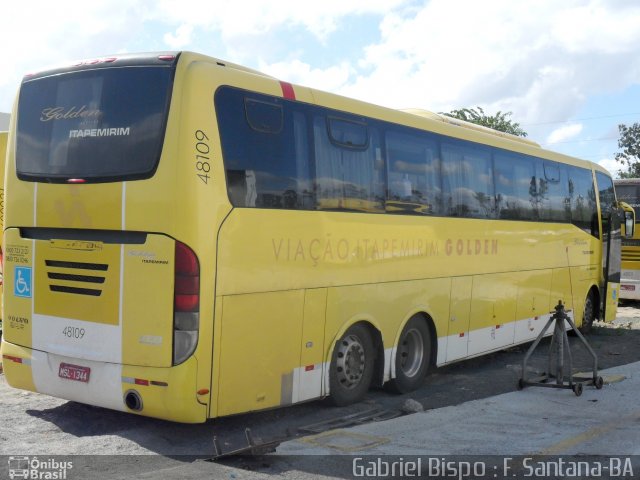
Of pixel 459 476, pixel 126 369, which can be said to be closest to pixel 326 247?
pixel 126 369

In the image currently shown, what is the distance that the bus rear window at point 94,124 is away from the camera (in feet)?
22.0

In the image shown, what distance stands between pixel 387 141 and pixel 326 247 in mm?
1856

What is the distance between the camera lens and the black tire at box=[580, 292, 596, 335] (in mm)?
15609

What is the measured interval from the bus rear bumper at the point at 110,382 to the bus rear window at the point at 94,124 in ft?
5.63

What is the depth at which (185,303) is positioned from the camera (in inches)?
254

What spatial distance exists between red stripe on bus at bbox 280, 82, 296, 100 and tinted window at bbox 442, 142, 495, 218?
124 inches

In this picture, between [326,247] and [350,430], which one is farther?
[326,247]

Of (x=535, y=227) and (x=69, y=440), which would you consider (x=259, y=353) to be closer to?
(x=69, y=440)

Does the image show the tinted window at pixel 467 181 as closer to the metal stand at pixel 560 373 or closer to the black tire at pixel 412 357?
the black tire at pixel 412 357

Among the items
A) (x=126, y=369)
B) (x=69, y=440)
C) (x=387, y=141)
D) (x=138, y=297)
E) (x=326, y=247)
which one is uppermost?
(x=387, y=141)

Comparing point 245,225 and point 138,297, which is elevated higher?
point 245,225

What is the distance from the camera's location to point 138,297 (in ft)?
21.8

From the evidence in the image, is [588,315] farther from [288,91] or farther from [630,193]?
[288,91]

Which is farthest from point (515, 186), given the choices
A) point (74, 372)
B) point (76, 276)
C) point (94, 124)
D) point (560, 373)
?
point (74, 372)
